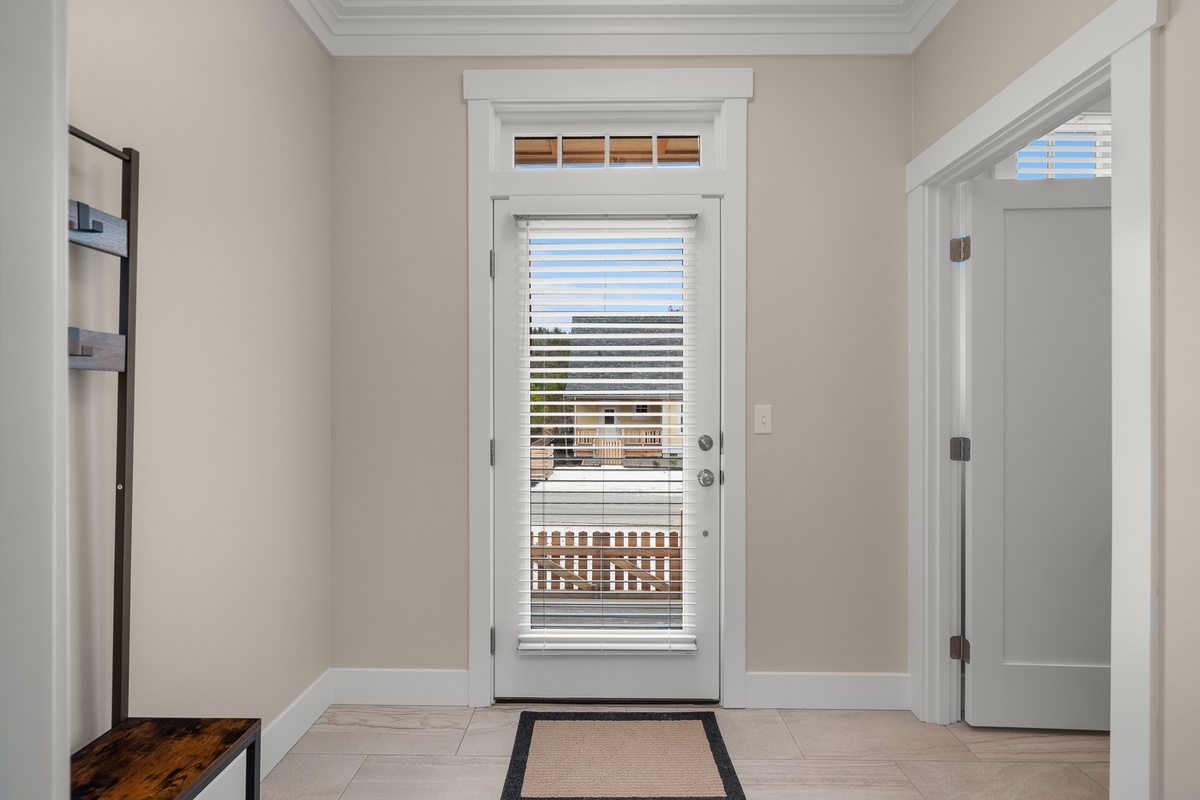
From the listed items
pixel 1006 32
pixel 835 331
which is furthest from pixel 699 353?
pixel 1006 32

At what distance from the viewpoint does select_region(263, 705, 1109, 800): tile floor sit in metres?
2.20

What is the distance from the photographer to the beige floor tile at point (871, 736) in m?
2.44

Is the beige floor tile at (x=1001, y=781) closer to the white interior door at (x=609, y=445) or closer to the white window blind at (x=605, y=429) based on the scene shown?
the white interior door at (x=609, y=445)

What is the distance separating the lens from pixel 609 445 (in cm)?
283

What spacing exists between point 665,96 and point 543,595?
6.57ft

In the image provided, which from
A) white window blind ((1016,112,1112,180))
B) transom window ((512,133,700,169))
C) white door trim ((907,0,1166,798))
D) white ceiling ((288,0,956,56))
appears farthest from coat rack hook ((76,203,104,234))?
white window blind ((1016,112,1112,180))

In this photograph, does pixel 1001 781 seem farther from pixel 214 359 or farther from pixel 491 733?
pixel 214 359

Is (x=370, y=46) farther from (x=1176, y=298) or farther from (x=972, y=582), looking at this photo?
(x=972, y=582)

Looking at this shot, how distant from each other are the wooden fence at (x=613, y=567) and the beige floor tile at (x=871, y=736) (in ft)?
2.20

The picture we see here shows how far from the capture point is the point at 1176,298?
4.92 ft

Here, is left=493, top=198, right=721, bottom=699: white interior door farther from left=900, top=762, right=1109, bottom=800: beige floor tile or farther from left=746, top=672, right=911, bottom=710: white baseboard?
left=900, top=762, right=1109, bottom=800: beige floor tile

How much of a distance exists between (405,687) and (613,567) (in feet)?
3.06

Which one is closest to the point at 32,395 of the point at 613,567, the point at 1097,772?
the point at 613,567

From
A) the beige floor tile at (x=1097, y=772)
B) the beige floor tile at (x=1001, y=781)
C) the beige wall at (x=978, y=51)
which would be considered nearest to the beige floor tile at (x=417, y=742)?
the beige floor tile at (x=1001, y=781)
